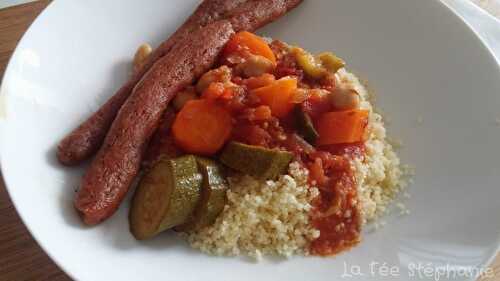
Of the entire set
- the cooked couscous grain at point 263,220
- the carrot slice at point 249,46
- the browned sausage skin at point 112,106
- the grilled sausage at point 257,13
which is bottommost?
the cooked couscous grain at point 263,220

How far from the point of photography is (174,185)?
9.11 ft

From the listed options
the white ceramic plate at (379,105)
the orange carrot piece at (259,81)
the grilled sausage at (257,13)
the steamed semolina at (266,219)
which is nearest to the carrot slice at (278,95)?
the orange carrot piece at (259,81)

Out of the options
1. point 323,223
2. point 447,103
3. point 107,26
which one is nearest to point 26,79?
point 107,26

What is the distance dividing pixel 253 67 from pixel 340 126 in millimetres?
632

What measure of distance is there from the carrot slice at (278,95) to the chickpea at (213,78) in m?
0.20

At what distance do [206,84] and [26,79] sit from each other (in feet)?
3.43

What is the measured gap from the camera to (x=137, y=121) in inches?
120

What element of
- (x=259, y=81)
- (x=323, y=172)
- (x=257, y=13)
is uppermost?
(x=257, y=13)

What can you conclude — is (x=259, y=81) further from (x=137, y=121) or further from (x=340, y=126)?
(x=137, y=121)

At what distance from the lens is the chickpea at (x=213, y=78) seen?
10.6ft

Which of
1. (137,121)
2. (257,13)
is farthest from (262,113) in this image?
(257,13)

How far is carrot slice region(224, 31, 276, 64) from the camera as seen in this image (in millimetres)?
3488

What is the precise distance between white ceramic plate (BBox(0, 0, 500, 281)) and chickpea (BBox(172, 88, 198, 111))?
23.0 inches

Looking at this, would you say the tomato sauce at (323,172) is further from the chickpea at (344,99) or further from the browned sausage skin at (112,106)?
the browned sausage skin at (112,106)
